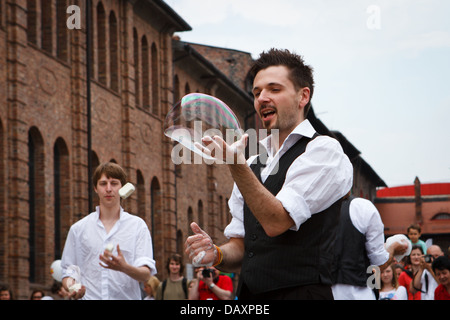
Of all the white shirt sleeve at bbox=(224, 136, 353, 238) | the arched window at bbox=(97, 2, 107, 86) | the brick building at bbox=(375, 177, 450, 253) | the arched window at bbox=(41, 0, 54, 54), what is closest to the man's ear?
the white shirt sleeve at bbox=(224, 136, 353, 238)

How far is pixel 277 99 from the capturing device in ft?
12.2

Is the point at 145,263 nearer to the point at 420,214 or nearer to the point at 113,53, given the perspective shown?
the point at 113,53

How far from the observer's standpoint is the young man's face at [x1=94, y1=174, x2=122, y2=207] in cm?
716

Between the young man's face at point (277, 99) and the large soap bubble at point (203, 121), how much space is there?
0.23 m

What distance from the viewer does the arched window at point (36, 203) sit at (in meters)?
23.3

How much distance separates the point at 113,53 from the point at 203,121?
88.4 feet

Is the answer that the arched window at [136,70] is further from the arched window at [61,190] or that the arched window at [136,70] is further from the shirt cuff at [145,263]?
the shirt cuff at [145,263]

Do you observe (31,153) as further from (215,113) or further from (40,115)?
(215,113)

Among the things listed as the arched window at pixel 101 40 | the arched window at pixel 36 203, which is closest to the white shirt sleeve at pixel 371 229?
the arched window at pixel 36 203

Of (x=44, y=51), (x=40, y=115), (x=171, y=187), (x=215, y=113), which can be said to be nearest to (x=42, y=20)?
(x=44, y=51)

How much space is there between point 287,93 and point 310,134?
0.70ft

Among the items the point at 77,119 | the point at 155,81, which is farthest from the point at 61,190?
the point at 155,81

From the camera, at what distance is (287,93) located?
148 inches

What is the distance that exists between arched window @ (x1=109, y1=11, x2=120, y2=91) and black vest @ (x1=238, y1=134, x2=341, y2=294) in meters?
27.0
